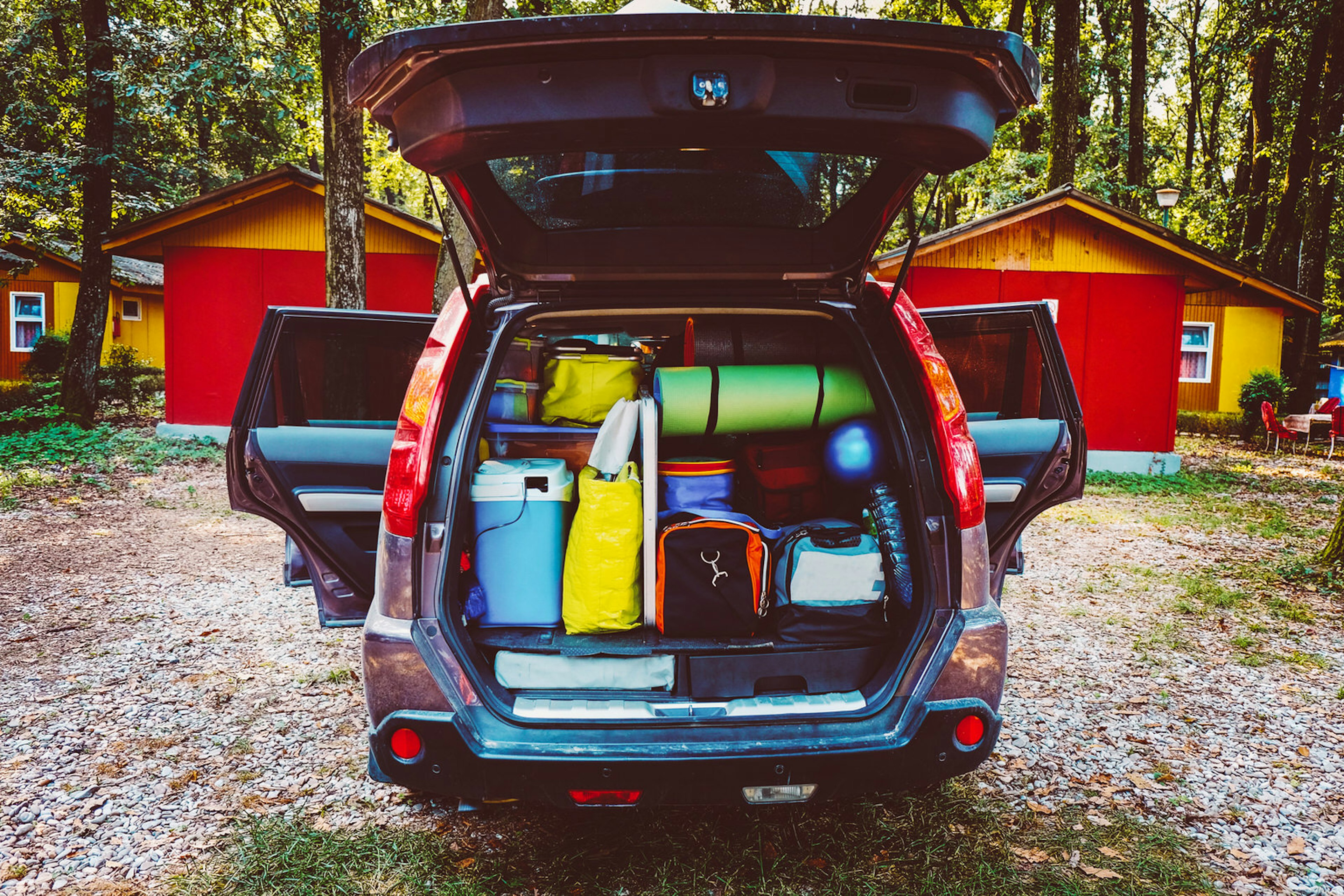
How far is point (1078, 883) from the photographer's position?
8.14 ft

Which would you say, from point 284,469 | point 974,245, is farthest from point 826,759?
point 974,245

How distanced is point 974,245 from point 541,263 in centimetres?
1129

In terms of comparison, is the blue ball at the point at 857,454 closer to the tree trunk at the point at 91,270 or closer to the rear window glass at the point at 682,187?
the rear window glass at the point at 682,187

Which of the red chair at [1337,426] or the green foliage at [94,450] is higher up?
the red chair at [1337,426]

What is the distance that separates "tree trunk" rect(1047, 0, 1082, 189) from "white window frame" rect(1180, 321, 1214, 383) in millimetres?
8812

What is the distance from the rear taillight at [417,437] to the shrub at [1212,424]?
762 inches

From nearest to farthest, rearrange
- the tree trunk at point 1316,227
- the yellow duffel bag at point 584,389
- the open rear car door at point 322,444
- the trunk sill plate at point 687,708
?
the trunk sill plate at point 687,708 → the open rear car door at point 322,444 → the yellow duffel bag at point 584,389 → the tree trunk at point 1316,227

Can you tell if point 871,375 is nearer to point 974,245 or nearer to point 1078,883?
point 1078,883

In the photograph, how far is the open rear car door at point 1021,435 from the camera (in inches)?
132

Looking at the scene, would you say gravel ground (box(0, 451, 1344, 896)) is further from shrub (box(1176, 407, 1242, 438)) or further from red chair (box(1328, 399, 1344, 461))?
shrub (box(1176, 407, 1242, 438))

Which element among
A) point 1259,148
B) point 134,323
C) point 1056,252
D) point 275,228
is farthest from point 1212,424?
point 134,323

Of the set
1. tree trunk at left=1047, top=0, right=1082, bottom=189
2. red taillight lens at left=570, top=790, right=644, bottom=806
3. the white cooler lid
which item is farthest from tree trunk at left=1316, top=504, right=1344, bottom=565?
tree trunk at left=1047, top=0, right=1082, bottom=189

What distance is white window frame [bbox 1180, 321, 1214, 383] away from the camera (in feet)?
67.6

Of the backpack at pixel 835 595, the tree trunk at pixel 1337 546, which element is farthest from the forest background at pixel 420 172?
the backpack at pixel 835 595
